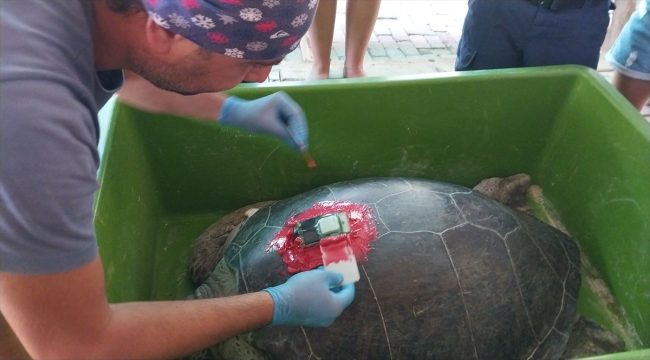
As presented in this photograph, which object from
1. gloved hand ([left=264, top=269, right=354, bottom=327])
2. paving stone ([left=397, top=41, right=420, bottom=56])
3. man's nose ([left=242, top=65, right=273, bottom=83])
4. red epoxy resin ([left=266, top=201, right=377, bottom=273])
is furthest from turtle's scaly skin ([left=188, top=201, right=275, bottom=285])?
paving stone ([left=397, top=41, right=420, bottom=56])

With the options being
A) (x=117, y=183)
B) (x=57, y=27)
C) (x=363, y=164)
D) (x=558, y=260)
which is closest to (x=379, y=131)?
(x=363, y=164)

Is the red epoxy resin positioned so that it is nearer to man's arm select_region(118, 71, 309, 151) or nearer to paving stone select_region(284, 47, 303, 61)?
man's arm select_region(118, 71, 309, 151)

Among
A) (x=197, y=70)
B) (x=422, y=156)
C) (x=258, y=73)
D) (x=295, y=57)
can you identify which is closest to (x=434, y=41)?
(x=295, y=57)

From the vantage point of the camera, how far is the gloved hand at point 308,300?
2.58 feet

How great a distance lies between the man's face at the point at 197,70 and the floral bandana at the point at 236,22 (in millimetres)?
22

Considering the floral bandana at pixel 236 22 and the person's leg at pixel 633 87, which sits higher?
the floral bandana at pixel 236 22

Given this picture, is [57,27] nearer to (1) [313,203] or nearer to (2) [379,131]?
(1) [313,203]

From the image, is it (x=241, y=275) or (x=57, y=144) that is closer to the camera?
(x=57, y=144)

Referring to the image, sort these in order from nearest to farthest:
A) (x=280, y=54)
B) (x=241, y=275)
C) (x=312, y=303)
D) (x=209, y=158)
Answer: (x=280, y=54) < (x=312, y=303) < (x=241, y=275) < (x=209, y=158)

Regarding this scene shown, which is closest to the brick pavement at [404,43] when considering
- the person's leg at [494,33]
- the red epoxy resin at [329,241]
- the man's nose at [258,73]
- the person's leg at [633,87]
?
the person's leg at [494,33]

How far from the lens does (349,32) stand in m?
1.83

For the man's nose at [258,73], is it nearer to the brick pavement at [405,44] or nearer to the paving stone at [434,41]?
the brick pavement at [405,44]

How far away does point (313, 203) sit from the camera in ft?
3.43

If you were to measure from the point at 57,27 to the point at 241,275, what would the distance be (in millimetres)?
607
